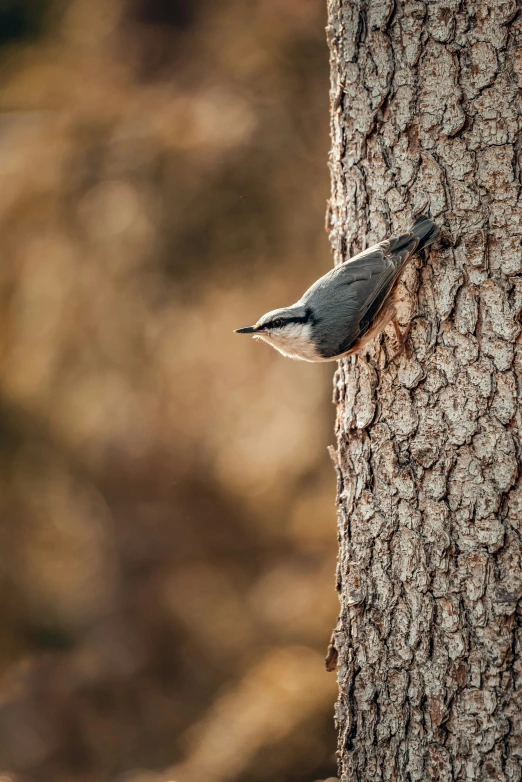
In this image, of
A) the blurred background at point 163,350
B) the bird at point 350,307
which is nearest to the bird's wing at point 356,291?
the bird at point 350,307

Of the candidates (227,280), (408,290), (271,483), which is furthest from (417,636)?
(227,280)

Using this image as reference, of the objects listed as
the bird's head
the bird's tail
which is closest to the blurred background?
the bird's head

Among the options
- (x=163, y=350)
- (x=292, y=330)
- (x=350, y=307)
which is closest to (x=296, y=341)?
(x=292, y=330)

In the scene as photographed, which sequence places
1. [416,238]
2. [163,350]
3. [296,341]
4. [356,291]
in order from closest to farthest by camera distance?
[416,238]
[356,291]
[296,341]
[163,350]

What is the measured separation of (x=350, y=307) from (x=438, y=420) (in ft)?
1.38

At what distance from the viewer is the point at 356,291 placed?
1960 mm

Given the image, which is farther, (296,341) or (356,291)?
(296,341)

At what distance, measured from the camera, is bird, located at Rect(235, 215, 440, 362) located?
181 cm

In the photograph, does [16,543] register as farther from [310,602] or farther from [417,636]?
[417,636]

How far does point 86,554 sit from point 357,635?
2.67m

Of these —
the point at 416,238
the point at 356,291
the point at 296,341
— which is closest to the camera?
the point at 416,238

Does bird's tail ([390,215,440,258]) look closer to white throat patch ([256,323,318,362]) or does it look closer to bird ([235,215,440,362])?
bird ([235,215,440,362])

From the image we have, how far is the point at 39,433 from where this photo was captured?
12.9 feet

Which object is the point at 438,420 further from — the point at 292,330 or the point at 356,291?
the point at 292,330
